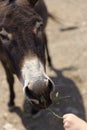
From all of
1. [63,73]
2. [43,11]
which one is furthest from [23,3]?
[63,73]

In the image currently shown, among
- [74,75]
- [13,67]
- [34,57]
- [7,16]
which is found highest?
[7,16]

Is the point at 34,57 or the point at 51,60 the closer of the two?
the point at 34,57

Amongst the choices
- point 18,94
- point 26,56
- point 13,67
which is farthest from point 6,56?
point 18,94

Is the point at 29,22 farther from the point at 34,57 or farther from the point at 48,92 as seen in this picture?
the point at 48,92

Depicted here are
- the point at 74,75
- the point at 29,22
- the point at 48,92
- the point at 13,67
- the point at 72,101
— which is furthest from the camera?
the point at 74,75

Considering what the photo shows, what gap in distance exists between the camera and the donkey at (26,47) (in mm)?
3107

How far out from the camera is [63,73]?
196 inches

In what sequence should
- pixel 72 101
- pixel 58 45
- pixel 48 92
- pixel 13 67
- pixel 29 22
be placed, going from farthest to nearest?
pixel 58 45 < pixel 72 101 < pixel 13 67 < pixel 29 22 < pixel 48 92

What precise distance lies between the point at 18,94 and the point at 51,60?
833 millimetres

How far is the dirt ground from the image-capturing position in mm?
4312

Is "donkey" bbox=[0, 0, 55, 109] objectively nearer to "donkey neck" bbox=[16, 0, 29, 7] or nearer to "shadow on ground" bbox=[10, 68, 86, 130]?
"donkey neck" bbox=[16, 0, 29, 7]

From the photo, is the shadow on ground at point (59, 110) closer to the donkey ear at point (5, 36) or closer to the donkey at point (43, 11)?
the donkey at point (43, 11)

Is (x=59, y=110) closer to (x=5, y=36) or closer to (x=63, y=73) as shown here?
(x=63, y=73)

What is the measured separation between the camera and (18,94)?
15.4 ft
